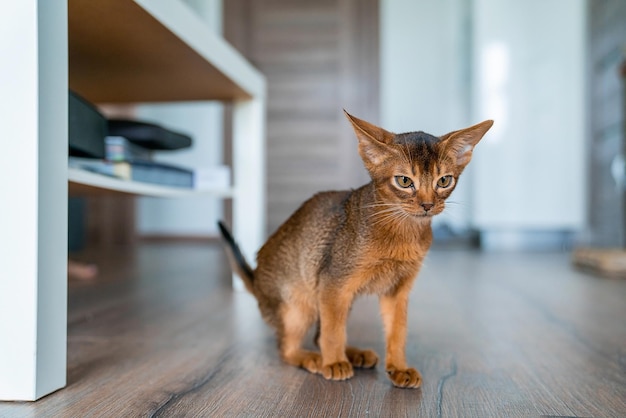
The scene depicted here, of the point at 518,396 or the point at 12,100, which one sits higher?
the point at 12,100

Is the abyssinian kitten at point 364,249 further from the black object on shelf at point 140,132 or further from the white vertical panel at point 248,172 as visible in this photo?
the white vertical panel at point 248,172

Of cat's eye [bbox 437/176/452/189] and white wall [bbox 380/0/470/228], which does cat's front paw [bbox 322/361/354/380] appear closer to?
cat's eye [bbox 437/176/452/189]

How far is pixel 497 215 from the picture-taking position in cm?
381

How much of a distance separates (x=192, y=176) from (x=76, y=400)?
120 cm

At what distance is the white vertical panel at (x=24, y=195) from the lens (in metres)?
0.81

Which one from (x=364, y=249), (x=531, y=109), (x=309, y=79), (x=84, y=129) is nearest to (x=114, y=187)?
(x=84, y=129)

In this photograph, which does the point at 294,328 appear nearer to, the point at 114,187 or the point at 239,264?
the point at 239,264

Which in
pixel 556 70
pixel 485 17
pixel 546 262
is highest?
pixel 485 17

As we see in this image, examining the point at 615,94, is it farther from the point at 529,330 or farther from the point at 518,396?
the point at 518,396

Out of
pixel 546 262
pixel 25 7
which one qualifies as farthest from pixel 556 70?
pixel 25 7

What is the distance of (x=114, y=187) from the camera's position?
1193 mm

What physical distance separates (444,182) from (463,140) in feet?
0.24

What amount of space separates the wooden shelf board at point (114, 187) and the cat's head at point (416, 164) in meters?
0.46

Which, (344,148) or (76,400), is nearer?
(76,400)
